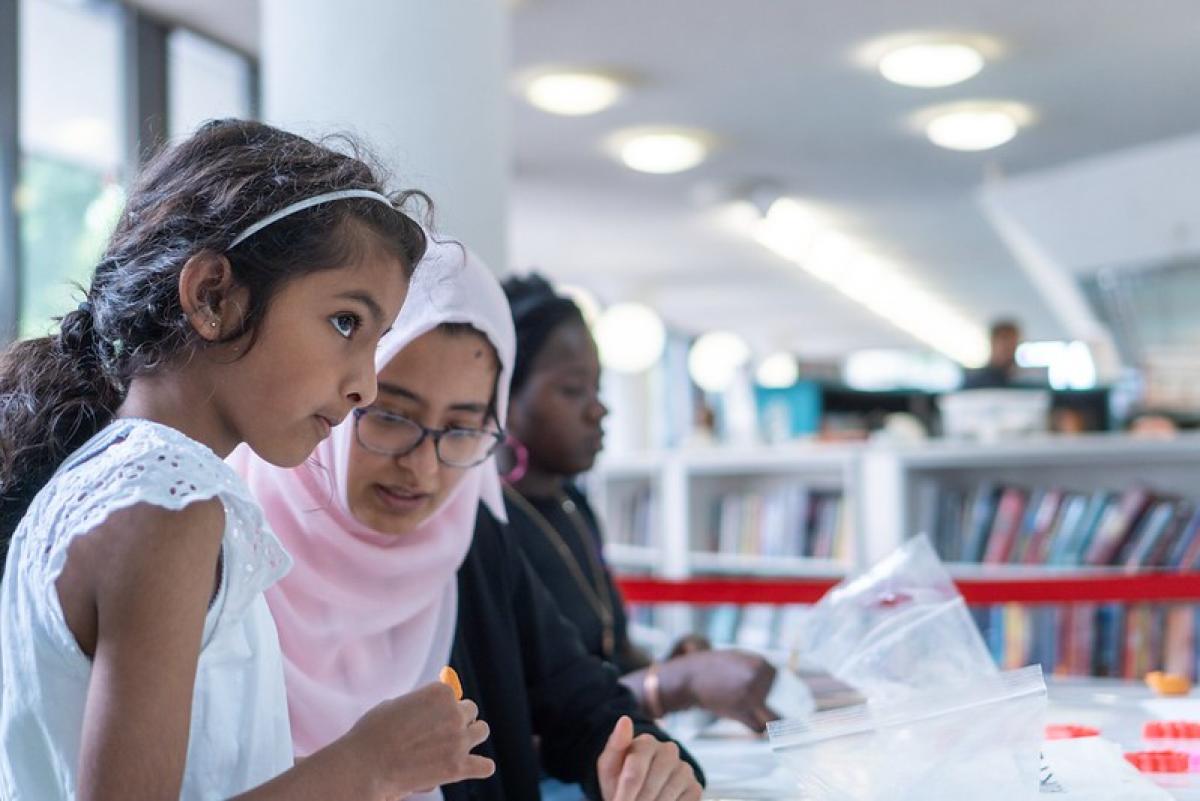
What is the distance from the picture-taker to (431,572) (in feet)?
4.76

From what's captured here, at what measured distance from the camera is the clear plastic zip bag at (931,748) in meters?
1.10

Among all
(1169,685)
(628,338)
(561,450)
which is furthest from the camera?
(628,338)

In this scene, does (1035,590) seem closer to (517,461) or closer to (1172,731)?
(517,461)

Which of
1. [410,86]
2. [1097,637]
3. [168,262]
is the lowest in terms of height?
[1097,637]

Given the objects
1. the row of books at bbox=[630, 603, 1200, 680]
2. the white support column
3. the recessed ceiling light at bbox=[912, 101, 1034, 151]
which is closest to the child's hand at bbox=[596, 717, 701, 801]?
the white support column

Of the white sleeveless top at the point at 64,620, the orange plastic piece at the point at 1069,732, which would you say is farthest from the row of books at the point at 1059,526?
the white sleeveless top at the point at 64,620

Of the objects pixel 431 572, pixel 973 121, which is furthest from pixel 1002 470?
pixel 431 572

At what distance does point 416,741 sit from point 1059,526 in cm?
362

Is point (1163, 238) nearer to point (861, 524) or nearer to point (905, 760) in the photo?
point (861, 524)

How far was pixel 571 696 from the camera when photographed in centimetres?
157

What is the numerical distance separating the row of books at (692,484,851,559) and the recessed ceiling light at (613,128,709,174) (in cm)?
231

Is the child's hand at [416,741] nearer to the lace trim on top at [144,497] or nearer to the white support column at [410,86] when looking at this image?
the lace trim on top at [144,497]

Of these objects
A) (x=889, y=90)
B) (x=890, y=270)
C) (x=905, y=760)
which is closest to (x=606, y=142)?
(x=889, y=90)

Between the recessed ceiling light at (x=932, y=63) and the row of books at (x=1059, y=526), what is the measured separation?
6.17ft
